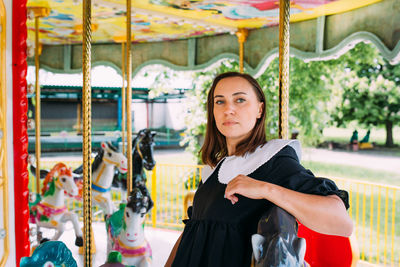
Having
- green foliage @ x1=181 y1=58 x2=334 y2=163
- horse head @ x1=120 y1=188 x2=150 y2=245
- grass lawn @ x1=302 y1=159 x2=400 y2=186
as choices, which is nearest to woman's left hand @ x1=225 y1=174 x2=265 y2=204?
horse head @ x1=120 y1=188 x2=150 y2=245

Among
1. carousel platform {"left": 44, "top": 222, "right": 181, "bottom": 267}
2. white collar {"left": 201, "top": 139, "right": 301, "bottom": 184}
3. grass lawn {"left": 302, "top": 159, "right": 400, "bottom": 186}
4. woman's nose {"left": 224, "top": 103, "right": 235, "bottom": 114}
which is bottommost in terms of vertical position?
grass lawn {"left": 302, "top": 159, "right": 400, "bottom": 186}

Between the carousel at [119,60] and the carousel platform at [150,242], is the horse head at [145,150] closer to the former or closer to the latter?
the carousel at [119,60]

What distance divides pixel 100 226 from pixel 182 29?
278 centimetres

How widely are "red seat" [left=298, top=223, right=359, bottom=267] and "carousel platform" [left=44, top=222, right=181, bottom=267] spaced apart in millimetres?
2067

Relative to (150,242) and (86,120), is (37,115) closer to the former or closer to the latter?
(150,242)

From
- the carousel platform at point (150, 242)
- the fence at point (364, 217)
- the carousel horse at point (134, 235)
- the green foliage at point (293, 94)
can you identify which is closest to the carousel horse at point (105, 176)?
the carousel platform at point (150, 242)

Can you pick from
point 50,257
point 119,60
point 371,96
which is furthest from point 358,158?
point 50,257

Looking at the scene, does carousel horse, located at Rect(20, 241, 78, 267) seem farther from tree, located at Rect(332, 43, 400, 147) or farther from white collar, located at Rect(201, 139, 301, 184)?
tree, located at Rect(332, 43, 400, 147)

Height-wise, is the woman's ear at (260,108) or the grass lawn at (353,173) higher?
the woman's ear at (260,108)

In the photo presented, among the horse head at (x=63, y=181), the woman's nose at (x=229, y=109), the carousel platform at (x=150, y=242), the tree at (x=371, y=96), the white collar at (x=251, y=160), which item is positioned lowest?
the carousel platform at (x=150, y=242)

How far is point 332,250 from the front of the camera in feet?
5.99

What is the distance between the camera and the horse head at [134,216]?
8.95ft

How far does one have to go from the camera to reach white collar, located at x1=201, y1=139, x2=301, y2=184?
1.11 m

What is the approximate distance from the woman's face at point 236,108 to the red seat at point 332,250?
2.87ft
